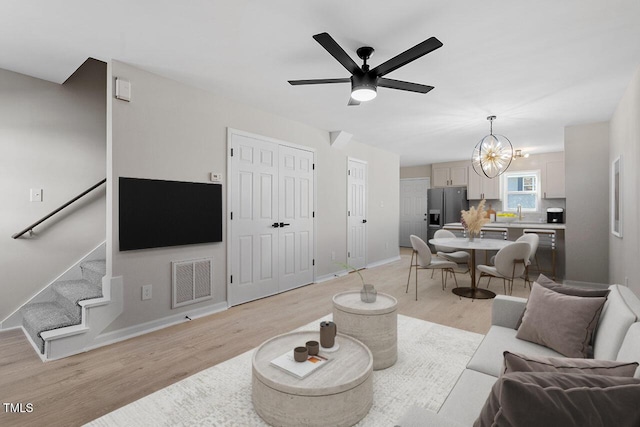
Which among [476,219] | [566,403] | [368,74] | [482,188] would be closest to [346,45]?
[368,74]

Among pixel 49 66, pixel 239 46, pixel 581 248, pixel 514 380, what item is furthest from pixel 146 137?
pixel 581 248

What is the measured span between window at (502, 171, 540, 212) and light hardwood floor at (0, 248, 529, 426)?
3930 mm

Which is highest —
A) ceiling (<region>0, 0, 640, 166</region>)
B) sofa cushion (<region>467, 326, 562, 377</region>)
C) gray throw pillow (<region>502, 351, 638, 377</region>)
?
ceiling (<region>0, 0, 640, 166</region>)

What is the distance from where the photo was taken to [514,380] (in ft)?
2.75

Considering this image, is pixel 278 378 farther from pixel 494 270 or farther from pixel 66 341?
pixel 494 270

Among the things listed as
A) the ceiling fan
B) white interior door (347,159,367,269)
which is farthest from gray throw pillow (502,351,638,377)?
white interior door (347,159,367,269)

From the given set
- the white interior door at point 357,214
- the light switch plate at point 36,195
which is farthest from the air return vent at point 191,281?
the white interior door at point 357,214

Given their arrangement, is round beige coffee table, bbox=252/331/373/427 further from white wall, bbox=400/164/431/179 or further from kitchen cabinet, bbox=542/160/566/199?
white wall, bbox=400/164/431/179

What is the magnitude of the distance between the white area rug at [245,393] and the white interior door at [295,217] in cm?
206

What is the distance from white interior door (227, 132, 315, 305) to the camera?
3926mm

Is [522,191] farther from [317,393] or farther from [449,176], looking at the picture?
[317,393]

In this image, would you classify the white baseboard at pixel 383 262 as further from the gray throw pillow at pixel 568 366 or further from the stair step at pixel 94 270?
the gray throw pillow at pixel 568 366

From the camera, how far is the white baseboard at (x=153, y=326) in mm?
2791

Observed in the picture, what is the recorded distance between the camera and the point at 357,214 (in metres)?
6.04
